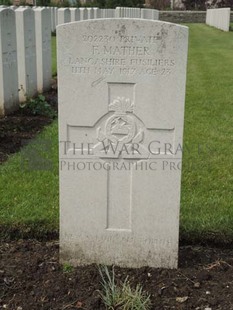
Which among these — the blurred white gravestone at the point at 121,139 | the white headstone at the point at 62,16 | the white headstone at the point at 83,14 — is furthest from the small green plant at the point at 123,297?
the white headstone at the point at 83,14

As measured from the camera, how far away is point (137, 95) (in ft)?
9.72

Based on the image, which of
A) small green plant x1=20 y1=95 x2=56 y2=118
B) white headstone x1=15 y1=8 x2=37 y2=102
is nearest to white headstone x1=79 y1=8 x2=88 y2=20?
white headstone x1=15 y1=8 x2=37 y2=102

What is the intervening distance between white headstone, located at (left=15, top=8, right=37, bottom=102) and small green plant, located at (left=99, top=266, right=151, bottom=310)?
5.44 metres

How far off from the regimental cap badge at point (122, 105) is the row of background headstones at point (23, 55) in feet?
14.6

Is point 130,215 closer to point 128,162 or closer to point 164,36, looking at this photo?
point 128,162

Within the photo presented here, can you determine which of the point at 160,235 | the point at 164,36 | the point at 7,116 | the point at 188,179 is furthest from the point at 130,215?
the point at 7,116

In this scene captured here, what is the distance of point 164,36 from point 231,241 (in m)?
1.55

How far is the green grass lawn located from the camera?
3.76 m

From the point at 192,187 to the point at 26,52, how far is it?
184 inches

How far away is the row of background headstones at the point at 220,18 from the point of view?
27.4 metres

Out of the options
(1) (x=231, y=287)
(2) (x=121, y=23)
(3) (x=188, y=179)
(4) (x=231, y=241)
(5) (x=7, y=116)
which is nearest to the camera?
(2) (x=121, y=23)

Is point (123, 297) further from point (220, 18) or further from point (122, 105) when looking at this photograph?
point (220, 18)

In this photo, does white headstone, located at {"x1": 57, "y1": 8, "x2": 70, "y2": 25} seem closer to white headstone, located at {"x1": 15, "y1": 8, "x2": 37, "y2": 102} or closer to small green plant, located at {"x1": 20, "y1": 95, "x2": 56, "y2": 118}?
white headstone, located at {"x1": 15, "y1": 8, "x2": 37, "y2": 102}

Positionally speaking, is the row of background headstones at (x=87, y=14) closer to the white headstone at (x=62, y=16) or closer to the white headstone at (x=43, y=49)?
the white headstone at (x=62, y=16)
